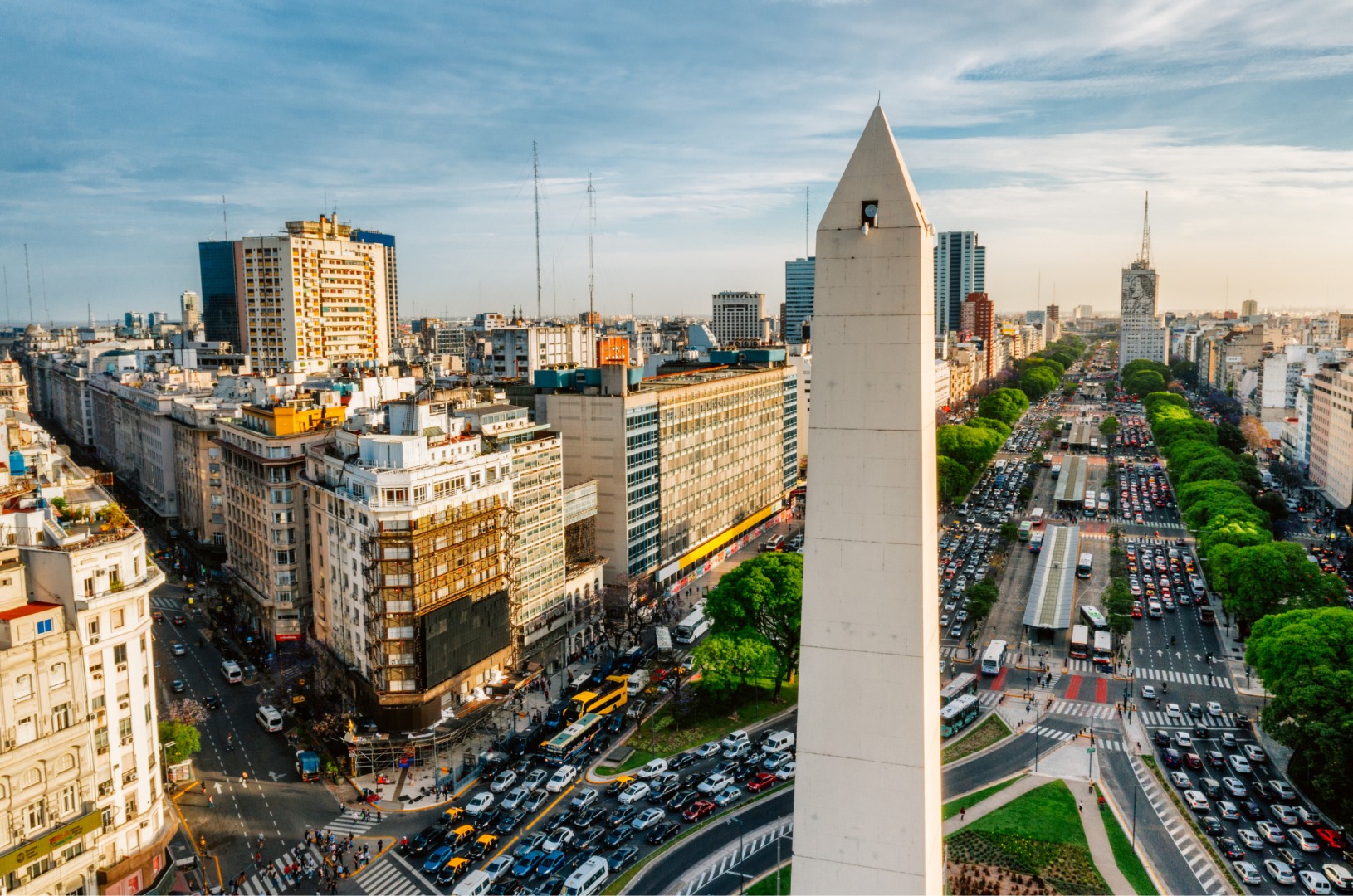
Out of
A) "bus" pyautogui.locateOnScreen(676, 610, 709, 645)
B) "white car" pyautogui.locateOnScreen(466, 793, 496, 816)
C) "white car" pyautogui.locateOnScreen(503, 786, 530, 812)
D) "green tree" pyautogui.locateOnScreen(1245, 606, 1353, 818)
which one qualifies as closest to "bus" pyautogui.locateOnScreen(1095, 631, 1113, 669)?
"green tree" pyautogui.locateOnScreen(1245, 606, 1353, 818)

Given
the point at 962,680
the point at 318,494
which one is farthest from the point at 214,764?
the point at 962,680

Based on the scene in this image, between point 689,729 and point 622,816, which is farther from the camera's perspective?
point 689,729

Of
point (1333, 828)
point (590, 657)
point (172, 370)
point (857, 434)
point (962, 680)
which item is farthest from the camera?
point (172, 370)

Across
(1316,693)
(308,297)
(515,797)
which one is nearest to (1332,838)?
(1316,693)

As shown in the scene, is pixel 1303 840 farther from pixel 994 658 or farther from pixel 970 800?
pixel 994 658

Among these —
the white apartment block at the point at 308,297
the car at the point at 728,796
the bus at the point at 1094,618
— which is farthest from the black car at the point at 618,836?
the white apartment block at the point at 308,297

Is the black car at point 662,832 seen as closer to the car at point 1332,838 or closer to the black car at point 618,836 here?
the black car at point 618,836

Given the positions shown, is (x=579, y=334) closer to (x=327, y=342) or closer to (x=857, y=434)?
(x=327, y=342)

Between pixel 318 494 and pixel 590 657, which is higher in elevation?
Answer: pixel 318 494
